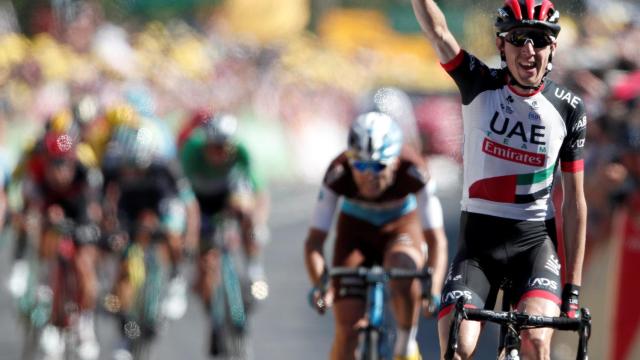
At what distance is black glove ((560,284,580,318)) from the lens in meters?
6.56

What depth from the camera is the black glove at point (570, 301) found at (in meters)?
6.56

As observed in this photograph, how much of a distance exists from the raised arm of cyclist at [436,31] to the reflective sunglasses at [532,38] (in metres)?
0.29

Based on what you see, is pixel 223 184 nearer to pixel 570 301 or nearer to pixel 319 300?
pixel 319 300

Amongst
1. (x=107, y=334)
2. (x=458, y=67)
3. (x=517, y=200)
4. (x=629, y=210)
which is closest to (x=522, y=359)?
(x=517, y=200)

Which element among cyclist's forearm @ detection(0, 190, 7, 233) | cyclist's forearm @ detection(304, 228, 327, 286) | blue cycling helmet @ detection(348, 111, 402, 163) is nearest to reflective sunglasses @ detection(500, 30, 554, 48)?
blue cycling helmet @ detection(348, 111, 402, 163)

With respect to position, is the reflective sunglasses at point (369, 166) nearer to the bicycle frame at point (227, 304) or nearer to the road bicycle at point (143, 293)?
the road bicycle at point (143, 293)

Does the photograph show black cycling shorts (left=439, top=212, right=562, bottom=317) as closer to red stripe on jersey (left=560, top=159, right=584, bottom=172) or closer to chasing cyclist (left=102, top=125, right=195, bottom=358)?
red stripe on jersey (left=560, top=159, right=584, bottom=172)

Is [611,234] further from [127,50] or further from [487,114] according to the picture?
[127,50]

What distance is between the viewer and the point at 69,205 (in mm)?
12953

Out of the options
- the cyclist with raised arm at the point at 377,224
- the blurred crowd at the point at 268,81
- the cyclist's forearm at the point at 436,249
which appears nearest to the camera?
the cyclist with raised arm at the point at 377,224

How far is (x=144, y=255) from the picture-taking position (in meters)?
12.4

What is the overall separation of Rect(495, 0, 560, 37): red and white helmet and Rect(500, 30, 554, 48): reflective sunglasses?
3 centimetres

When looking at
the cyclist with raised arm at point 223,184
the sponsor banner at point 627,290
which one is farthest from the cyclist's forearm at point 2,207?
the sponsor banner at point 627,290

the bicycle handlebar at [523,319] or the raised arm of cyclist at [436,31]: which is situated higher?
the raised arm of cyclist at [436,31]
